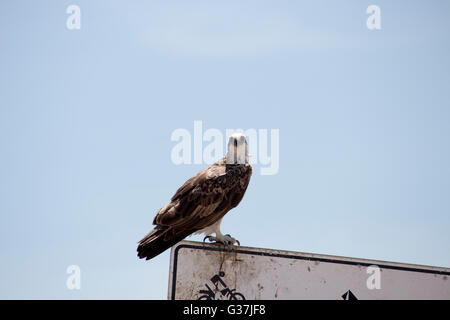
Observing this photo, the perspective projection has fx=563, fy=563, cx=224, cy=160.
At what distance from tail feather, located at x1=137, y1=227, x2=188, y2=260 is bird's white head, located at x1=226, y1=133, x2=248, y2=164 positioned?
2219 mm

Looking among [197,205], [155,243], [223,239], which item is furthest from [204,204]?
[155,243]

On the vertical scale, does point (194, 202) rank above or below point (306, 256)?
above

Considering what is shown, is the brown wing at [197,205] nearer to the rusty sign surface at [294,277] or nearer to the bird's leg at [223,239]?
the bird's leg at [223,239]

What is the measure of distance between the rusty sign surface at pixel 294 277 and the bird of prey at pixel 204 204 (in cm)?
110

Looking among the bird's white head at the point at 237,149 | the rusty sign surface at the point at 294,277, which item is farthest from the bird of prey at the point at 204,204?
the rusty sign surface at the point at 294,277

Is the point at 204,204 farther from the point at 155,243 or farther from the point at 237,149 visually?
the point at 237,149

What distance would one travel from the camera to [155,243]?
21.4 ft

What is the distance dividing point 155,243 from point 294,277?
1876 mm
